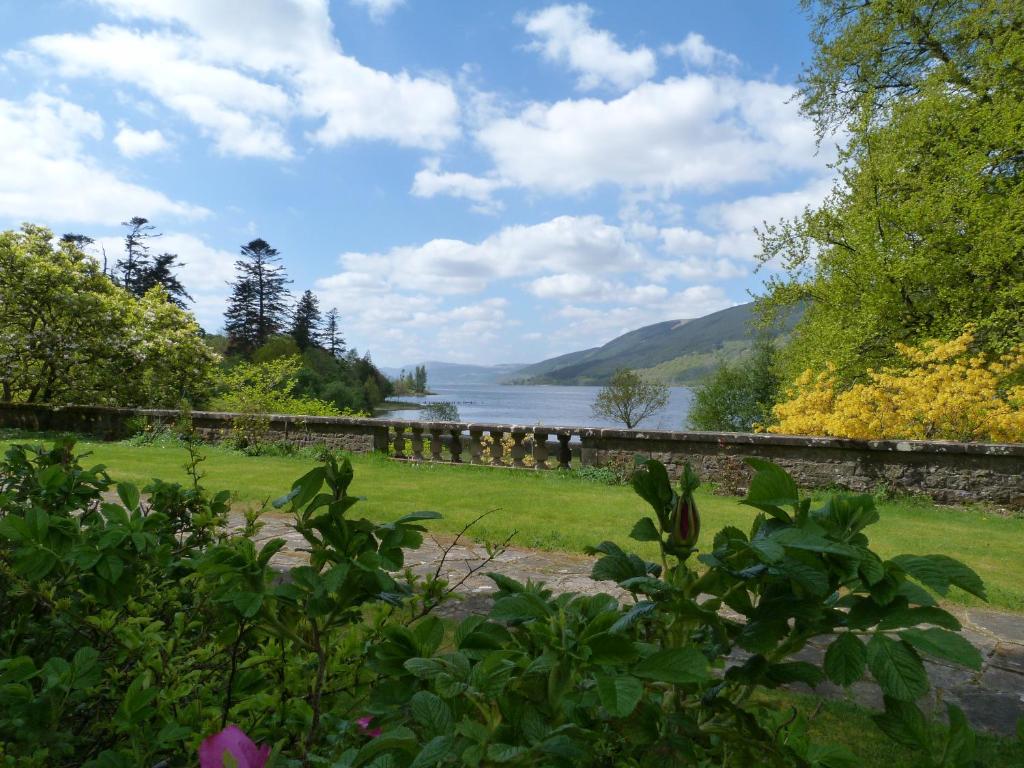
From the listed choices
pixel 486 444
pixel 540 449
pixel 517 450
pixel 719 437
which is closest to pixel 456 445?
pixel 486 444

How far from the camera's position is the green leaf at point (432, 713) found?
0.72m

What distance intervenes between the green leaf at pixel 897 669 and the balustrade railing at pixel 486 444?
8.62 metres

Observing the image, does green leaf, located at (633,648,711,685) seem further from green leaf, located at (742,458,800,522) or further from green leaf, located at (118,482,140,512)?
green leaf, located at (118,482,140,512)

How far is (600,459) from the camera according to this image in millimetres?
9203

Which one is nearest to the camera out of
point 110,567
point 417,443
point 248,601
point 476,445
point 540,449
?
point 248,601

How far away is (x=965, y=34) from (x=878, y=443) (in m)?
12.5

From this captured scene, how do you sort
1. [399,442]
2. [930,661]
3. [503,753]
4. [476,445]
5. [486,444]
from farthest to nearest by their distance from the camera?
[399,442] < [476,445] < [486,444] < [930,661] < [503,753]

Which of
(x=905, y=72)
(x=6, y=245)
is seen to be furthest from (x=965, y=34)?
(x=6, y=245)

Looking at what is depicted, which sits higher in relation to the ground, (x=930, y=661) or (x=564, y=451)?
(x=564, y=451)

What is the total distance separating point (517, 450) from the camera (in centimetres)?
1010

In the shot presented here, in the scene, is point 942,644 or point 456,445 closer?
point 942,644

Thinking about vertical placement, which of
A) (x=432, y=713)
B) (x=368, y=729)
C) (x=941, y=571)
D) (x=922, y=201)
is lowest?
(x=368, y=729)

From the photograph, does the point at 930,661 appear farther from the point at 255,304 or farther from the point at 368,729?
the point at 255,304

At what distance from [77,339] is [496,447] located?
11.9 meters
